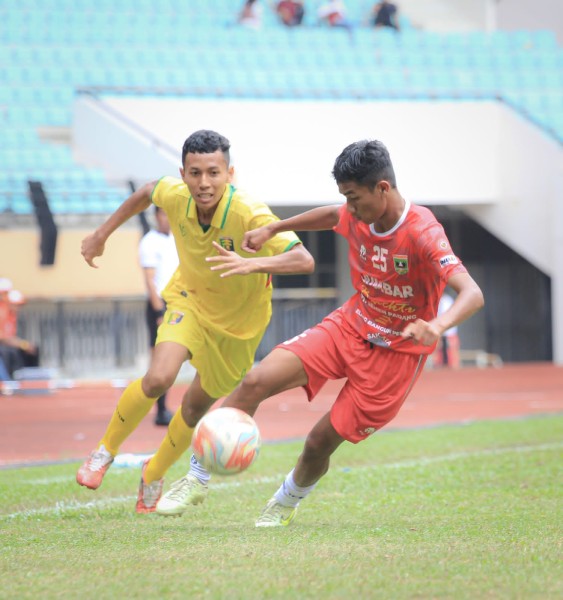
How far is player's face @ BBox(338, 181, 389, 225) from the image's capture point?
586 cm

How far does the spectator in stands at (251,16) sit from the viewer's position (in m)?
26.8

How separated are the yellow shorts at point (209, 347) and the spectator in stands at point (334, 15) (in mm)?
21549

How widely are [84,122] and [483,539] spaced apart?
18434 millimetres

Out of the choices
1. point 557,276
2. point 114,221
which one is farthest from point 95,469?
point 557,276

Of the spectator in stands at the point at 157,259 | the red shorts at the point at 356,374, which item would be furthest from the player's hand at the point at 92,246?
the spectator in stands at the point at 157,259

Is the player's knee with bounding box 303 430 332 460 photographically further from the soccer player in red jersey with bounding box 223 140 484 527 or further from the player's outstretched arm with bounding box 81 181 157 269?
the player's outstretched arm with bounding box 81 181 157 269

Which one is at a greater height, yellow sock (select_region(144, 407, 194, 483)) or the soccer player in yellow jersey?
the soccer player in yellow jersey

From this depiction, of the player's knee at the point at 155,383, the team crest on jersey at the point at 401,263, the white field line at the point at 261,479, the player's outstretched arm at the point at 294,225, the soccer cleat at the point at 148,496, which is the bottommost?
the white field line at the point at 261,479

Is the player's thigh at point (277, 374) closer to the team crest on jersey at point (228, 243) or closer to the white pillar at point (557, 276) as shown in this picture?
the team crest on jersey at point (228, 243)

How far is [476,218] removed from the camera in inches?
1017

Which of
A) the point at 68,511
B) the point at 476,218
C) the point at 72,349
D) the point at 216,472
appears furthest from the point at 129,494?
the point at 476,218

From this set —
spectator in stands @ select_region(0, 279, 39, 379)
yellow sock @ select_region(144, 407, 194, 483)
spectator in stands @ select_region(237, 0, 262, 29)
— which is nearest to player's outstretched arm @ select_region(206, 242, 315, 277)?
yellow sock @ select_region(144, 407, 194, 483)

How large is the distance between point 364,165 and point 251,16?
22.0 meters

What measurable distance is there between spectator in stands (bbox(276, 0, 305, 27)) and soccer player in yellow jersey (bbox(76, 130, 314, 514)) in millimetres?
21366
